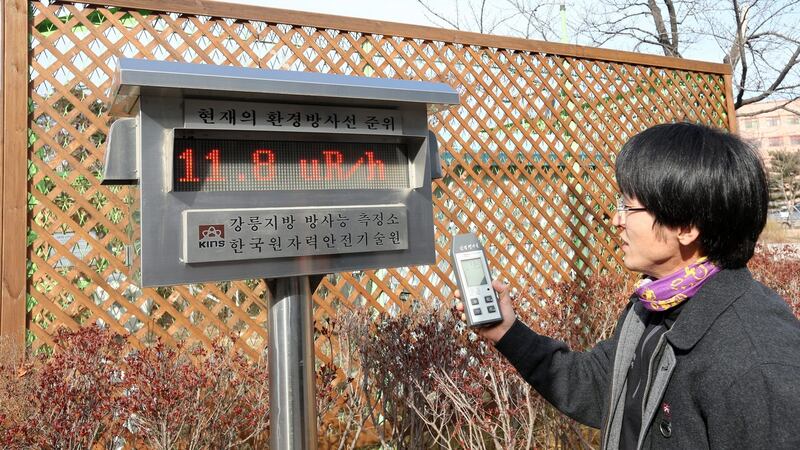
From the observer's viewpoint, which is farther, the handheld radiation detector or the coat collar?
the handheld radiation detector

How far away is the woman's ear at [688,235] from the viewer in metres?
1.05

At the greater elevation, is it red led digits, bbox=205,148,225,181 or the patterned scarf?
red led digits, bbox=205,148,225,181

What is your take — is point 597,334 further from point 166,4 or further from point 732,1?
point 732,1

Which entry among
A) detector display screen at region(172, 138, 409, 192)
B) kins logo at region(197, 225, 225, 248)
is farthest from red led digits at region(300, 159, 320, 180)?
kins logo at region(197, 225, 225, 248)

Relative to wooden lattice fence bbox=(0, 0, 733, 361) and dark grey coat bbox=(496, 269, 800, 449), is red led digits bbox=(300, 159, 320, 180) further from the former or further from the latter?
wooden lattice fence bbox=(0, 0, 733, 361)

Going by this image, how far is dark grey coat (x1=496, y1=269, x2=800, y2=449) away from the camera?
2.79 feet

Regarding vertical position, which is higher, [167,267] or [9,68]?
[9,68]

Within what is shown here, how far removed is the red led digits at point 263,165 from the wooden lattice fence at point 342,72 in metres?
1.88

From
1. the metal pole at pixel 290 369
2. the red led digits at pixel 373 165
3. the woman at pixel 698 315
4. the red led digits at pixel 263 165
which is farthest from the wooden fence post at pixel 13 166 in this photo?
the woman at pixel 698 315

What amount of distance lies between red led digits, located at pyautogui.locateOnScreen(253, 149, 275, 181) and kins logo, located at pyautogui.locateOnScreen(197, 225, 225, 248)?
0.56 feet

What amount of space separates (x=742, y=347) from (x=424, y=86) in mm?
1031

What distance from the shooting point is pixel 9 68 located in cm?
277

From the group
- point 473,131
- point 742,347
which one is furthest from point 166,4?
point 742,347

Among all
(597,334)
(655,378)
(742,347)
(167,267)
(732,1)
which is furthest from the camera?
(732,1)
